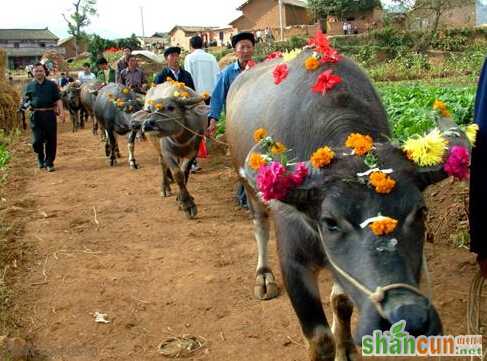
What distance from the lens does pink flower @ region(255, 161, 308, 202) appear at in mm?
2180

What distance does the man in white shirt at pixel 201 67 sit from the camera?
336 inches

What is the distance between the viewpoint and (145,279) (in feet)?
15.8

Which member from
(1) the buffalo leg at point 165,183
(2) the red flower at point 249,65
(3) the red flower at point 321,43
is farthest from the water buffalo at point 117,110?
(3) the red flower at point 321,43

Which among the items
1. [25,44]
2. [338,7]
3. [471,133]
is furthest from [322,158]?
[25,44]

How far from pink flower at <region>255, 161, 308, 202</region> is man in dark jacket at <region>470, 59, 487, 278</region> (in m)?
0.80

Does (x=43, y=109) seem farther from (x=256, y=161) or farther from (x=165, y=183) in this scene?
(x=256, y=161)

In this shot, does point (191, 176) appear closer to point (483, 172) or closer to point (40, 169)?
point (40, 169)

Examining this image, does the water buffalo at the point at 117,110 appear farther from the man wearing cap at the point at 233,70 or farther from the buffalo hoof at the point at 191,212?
the man wearing cap at the point at 233,70

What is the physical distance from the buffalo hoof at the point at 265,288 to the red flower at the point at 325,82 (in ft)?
5.93

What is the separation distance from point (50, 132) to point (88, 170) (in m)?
1.01

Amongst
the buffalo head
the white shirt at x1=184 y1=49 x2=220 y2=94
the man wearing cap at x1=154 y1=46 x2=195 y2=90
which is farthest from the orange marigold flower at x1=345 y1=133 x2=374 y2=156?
the white shirt at x1=184 y1=49 x2=220 y2=94

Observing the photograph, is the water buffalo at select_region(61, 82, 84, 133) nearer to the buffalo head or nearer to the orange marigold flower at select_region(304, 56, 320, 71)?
the orange marigold flower at select_region(304, 56, 320, 71)

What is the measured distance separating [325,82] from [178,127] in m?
4.05

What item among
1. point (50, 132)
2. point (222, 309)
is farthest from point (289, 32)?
point (222, 309)
